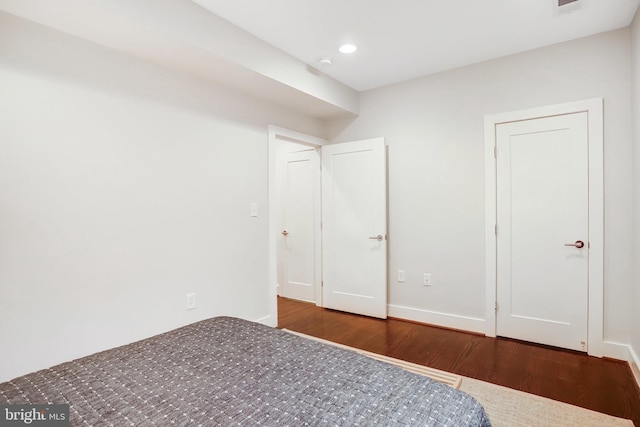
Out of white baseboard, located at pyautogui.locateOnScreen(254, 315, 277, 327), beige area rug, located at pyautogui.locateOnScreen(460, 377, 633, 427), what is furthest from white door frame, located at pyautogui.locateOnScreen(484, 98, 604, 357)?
white baseboard, located at pyautogui.locateOnScreen(254, 315, 277, 327)

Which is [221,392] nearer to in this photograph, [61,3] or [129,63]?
[61,3]

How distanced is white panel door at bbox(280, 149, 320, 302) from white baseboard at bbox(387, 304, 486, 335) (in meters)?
1.17


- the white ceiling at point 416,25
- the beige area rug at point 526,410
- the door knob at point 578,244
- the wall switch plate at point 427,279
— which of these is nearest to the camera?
the beige area rug at point 526,410

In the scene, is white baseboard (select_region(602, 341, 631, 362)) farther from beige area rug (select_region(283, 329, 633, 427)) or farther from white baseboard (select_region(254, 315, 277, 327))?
white baseboard (select_region(254, 315, 277, 327))

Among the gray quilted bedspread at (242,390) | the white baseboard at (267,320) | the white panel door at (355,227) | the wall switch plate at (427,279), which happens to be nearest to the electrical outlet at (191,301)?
the white baseboard at (267,320)

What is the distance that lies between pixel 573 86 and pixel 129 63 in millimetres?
3553

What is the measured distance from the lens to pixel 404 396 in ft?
3.45

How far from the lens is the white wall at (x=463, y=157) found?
2.67 metres

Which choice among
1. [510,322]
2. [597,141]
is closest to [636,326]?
[510,322]

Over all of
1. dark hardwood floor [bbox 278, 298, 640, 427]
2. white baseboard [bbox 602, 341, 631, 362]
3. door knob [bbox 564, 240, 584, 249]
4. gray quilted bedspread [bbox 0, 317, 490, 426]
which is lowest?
dark hardwood floor [bbox 278, 298, 640, 427]

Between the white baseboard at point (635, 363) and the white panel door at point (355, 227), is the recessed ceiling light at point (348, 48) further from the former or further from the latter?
the white baseboard at point (635, 363)

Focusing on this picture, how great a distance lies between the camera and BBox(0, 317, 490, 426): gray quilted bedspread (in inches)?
37.5

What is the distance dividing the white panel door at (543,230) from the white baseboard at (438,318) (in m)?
0.22

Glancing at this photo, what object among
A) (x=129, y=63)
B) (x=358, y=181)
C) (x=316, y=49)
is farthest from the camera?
(x=358, y=181)
